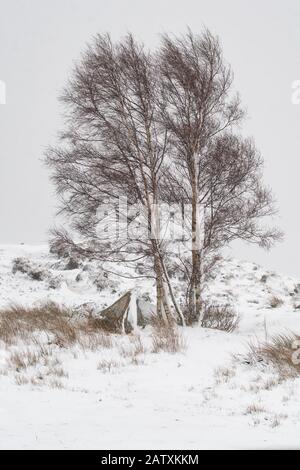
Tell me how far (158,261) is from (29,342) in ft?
12.2

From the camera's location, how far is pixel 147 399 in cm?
564

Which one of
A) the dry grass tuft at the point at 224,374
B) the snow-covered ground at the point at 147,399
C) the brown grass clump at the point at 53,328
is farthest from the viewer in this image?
the brown grass clump at the point at 53,328

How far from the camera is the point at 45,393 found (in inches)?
228

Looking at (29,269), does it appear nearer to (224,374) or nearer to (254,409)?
(224,374)

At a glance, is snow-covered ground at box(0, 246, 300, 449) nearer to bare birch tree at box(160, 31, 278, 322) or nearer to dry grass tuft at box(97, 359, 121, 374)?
dry grass tuft at box(97, 359, 121, 374)

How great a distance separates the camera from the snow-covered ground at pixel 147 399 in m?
4.21

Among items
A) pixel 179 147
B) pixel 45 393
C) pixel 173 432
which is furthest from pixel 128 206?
pixel 173 432

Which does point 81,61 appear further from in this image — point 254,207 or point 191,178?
point 254,207

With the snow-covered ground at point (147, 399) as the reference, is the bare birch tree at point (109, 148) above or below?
above

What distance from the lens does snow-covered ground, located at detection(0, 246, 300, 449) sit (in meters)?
4.21

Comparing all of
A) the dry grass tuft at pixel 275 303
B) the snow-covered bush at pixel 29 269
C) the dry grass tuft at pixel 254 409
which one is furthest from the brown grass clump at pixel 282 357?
the snow-covered bush at pixel 29 269

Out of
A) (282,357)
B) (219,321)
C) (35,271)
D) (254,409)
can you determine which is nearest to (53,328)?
(219,321)

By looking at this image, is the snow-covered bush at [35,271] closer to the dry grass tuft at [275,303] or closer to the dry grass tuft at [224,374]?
the dry grass tuft at [275,303]
